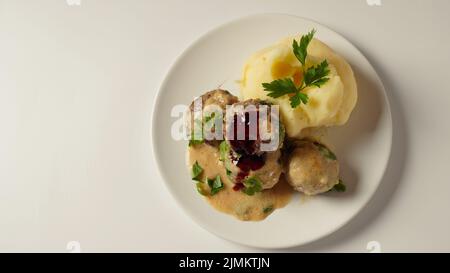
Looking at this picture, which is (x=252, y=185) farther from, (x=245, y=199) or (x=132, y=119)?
(x=132, y=119)

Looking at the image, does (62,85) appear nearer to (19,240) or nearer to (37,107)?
(37,107)

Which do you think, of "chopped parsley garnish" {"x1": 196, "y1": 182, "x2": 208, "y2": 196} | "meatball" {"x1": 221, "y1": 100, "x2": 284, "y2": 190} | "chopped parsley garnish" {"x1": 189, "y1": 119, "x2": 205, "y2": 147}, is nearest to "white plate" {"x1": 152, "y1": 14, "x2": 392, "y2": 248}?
"chopped parsley garnish" {"x1": 196, "y1": 182, "x2": 208, "y2": 196}

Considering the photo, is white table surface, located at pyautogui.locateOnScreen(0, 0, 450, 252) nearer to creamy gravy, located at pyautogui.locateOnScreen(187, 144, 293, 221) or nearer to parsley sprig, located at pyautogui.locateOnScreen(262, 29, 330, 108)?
creamy gravy, located at pyautogui.locateOnScreen(187, 144, 293, 221)

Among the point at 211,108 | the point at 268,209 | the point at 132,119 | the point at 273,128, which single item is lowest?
the point at 268,209

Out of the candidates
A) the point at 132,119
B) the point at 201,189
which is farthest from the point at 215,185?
the point at 132,119

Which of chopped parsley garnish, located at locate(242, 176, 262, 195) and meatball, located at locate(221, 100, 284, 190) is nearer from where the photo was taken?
meatball, located at locate(221, 100, 284, 190)

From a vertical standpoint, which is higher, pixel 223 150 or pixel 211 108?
pixel 211 108
